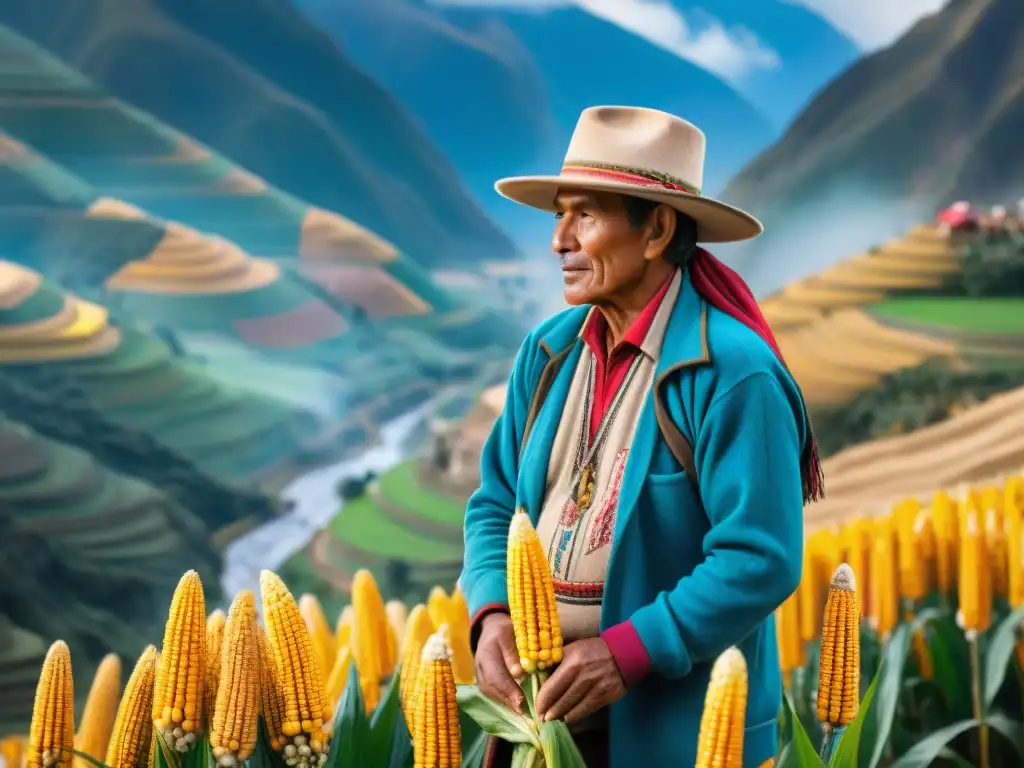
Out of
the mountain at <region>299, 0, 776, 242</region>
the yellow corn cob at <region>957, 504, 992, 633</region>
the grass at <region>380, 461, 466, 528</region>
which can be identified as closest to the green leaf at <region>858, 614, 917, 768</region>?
the yellow corn cob at <region>957, 504, 992, 633</region>

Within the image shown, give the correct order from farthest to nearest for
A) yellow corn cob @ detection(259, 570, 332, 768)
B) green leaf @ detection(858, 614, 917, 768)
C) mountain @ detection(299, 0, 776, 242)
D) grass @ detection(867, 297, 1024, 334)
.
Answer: grass @ detection(867, 297, 1024, 334) → mountain @ detection(299, 0, 776, 242) → green leaf @ detection(858, 614, 917, 768) → yellow corn cob @ detection(259, 570, 332, 768)

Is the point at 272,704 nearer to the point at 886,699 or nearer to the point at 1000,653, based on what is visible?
the point at 886,699

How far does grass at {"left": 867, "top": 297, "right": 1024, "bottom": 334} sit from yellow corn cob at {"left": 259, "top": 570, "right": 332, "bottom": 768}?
3.32 metres

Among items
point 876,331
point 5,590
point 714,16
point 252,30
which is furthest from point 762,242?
point 5,590

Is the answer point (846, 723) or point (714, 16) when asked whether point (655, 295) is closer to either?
point (846, 723)

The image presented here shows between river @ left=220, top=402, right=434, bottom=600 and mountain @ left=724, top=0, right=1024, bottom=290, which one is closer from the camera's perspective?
river @ left=220, top=402, right=434, bottom=600

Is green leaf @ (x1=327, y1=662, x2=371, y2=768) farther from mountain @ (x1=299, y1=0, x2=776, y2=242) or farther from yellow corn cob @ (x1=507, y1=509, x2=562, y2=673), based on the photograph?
mountain @ (x1=299, y1=0, x2=776, y2=242)

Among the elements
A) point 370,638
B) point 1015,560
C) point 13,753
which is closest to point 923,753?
point 1015,560

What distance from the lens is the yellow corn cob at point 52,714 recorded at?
134cm

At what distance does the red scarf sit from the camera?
1.35 metres

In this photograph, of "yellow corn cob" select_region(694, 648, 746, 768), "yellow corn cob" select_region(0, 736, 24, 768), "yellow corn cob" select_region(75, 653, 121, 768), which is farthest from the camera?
"yellow corn cob" select_region(0, 736, 24, 768)

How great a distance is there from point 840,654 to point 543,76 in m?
3.13

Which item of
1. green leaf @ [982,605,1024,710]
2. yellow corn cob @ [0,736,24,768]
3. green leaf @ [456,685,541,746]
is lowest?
yellow corn cob @ [0,736,24,768]

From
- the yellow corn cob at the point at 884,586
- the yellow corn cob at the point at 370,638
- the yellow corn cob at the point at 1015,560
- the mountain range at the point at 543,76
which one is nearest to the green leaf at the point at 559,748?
the yellow corn cob at the point at 370,638
